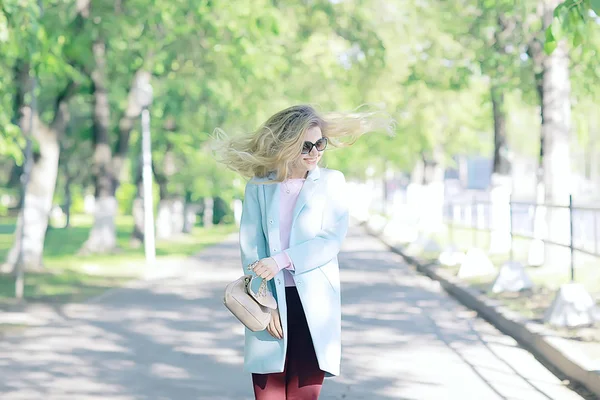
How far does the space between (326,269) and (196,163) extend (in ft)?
108

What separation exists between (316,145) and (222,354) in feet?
19.1

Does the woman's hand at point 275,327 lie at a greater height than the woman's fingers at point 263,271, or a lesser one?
lesser

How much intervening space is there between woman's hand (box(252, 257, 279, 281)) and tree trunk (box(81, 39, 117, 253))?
913 inches

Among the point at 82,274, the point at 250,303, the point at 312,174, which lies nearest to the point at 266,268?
the point at 250,303

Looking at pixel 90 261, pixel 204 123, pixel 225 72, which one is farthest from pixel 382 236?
pixel 90 261

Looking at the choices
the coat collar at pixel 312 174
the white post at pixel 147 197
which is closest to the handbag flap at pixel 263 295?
the coat collar at pixel 312 174

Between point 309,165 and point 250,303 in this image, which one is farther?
point 309,165

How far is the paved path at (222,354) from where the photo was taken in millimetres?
8398

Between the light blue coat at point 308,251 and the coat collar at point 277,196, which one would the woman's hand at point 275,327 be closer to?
the light blue coat at point 308,251

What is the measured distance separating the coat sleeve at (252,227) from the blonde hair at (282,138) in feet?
0.34

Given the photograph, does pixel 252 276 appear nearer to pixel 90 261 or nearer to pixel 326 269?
pixel 326 269

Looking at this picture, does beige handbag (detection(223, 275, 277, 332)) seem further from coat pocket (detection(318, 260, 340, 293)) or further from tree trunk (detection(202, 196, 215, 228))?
tree trunk (detection(202, 196, 215, 228))

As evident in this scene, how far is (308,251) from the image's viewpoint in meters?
4.86

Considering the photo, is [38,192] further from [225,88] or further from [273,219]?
[273,219]
